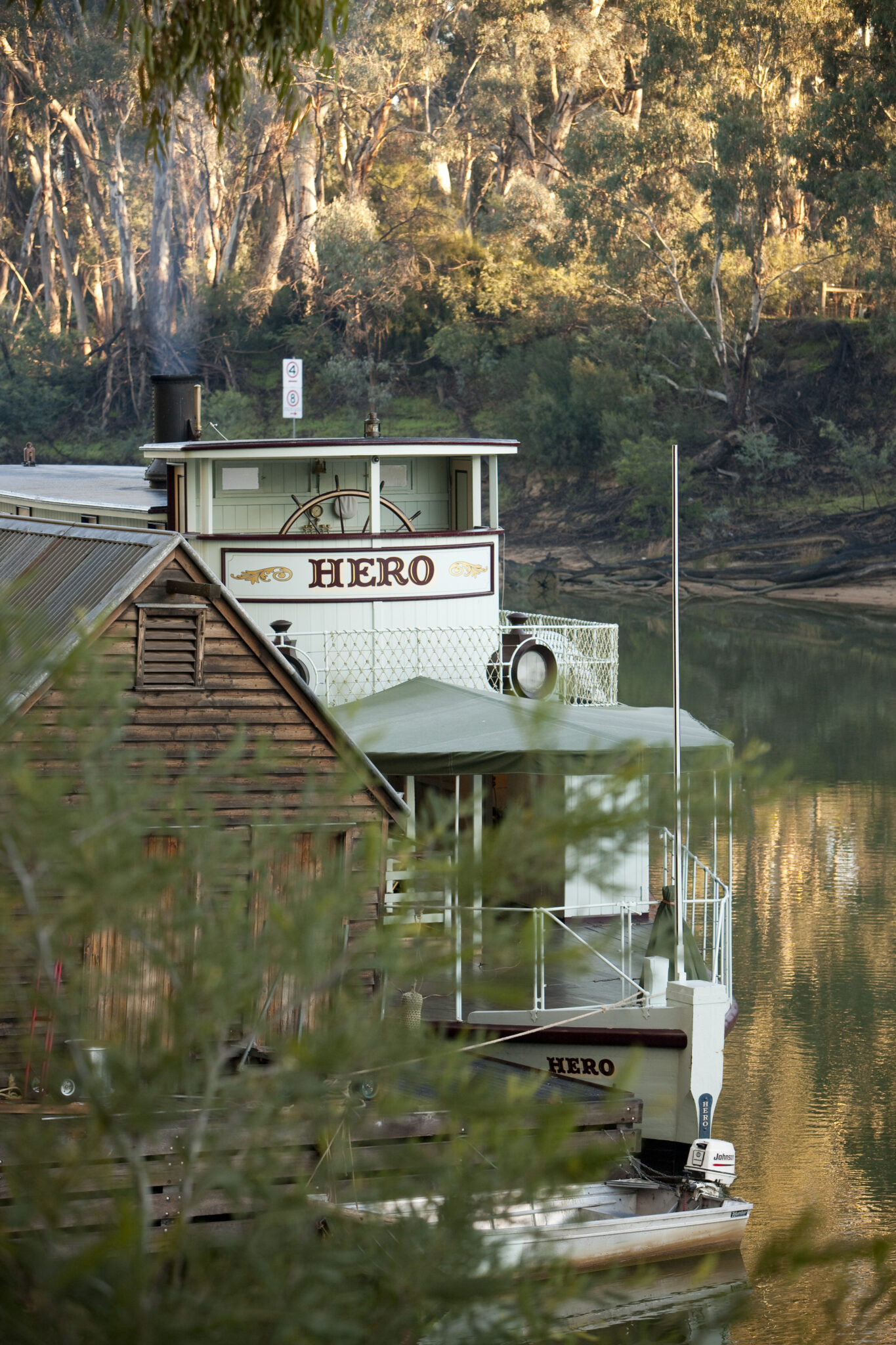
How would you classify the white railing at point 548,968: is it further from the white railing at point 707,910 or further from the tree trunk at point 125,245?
the tree trunk at point 125,245

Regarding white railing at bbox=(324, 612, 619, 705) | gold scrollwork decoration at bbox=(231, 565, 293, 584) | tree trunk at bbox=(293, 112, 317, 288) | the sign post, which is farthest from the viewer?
tree trunk at bbox=(293, 112, 317, 288)

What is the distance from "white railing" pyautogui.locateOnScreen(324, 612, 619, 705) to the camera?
15.6m

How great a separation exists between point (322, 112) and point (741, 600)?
24041 millimetres

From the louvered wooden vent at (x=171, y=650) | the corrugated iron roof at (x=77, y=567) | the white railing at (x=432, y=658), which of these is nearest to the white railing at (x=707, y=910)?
the white railing at (x=432, y=658)

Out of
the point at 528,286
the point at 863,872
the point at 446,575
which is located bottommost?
the point at 863,872

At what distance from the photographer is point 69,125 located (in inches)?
2056

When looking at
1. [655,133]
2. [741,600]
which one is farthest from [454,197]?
[741,600]

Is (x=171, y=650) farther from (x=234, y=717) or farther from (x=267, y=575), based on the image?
(x=267, y=575)

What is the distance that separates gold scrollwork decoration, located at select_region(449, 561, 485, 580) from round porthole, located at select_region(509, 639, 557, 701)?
1.37 m

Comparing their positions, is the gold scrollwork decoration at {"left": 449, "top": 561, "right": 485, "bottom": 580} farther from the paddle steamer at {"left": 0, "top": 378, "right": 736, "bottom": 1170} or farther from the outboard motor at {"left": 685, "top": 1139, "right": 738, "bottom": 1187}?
the outboard motor at {"left": 685, "top": 1139, "right": 738, "bottom": 1187}

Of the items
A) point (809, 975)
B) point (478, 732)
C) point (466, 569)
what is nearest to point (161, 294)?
point (466, 569)

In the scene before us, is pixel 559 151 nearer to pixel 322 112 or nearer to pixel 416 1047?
pixel 322 112

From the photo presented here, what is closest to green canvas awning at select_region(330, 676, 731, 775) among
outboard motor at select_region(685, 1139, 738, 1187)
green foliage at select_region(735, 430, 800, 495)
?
outboard motor at select_region(685, 1139, 738, 1187)

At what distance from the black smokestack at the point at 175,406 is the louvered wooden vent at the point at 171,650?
10582 mm
